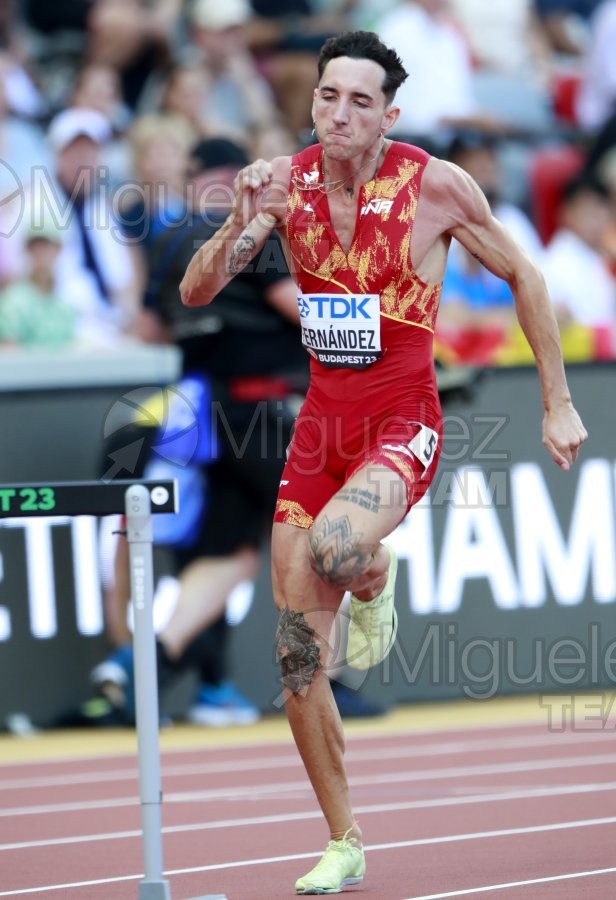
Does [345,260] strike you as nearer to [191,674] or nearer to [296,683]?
[296,683]

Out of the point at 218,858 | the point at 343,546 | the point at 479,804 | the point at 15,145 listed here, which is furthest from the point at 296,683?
the point at 15,145

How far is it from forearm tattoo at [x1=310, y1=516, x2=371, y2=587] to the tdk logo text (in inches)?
25.2

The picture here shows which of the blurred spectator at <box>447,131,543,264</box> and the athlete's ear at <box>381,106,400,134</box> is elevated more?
the blurred spectator at <box>447,131,543,264</box>

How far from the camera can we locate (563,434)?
5055 millimetres

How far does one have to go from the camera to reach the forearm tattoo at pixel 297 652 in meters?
5.09

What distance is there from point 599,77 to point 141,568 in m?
10.3

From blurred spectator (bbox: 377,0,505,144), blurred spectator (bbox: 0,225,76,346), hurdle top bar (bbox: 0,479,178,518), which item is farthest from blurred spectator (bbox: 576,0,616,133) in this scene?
hurdle top bar (bbox: 0,479,178,518)

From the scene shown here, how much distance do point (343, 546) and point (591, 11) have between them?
10877 mm

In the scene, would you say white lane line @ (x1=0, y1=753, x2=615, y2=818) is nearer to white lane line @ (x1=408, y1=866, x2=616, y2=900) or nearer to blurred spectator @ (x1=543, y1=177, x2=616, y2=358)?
white lane line @ (x1=408, y1=866, x2=616, y2=900)

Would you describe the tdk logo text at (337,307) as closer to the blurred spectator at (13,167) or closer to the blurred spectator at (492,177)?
the blurred spectator at (13,167)

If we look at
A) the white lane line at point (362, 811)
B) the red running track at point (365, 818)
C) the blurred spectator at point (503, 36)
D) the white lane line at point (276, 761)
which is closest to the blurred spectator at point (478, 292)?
the blurred spectator at point (503, 36)

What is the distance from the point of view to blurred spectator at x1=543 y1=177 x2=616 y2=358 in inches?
474

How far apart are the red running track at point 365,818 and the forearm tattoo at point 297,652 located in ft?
2.06

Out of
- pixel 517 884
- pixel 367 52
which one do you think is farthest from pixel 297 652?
pixel 367 52
